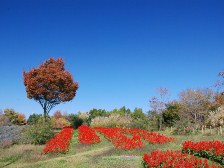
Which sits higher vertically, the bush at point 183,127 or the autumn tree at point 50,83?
the autumn tree at point 50,83

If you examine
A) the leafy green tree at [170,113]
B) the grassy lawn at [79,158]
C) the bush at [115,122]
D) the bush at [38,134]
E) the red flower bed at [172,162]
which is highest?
the leafy green tree at [170,113]

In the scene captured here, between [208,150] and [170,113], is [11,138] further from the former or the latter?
[170,113]

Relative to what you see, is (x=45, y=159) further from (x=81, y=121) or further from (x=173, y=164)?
(x=81, y=121)

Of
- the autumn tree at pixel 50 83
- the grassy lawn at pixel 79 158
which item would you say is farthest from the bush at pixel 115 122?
the grassy lawn at pixel 79 158

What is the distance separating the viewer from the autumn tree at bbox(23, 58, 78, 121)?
40656 mm

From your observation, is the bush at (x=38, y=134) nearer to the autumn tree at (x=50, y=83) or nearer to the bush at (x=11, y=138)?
the bush at (x=11, y=138)

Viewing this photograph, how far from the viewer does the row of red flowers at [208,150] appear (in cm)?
1377

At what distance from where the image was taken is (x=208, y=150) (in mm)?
14531

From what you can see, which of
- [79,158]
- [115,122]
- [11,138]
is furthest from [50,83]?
[79,158]

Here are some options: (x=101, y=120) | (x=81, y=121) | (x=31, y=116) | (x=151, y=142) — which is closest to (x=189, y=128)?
(x=151, y=142)

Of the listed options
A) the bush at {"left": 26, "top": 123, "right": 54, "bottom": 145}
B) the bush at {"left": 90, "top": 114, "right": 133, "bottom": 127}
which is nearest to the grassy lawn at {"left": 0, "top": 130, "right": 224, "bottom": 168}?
Result: the bush at {"left": 26, "top": 123, "right": 54, "bottom": 145}

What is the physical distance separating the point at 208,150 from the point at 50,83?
29.4 metres

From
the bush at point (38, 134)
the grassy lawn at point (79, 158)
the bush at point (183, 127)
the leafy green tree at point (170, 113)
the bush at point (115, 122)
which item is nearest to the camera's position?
the grassy lawn at point (79, 158)

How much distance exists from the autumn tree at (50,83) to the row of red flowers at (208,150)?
27753mm
